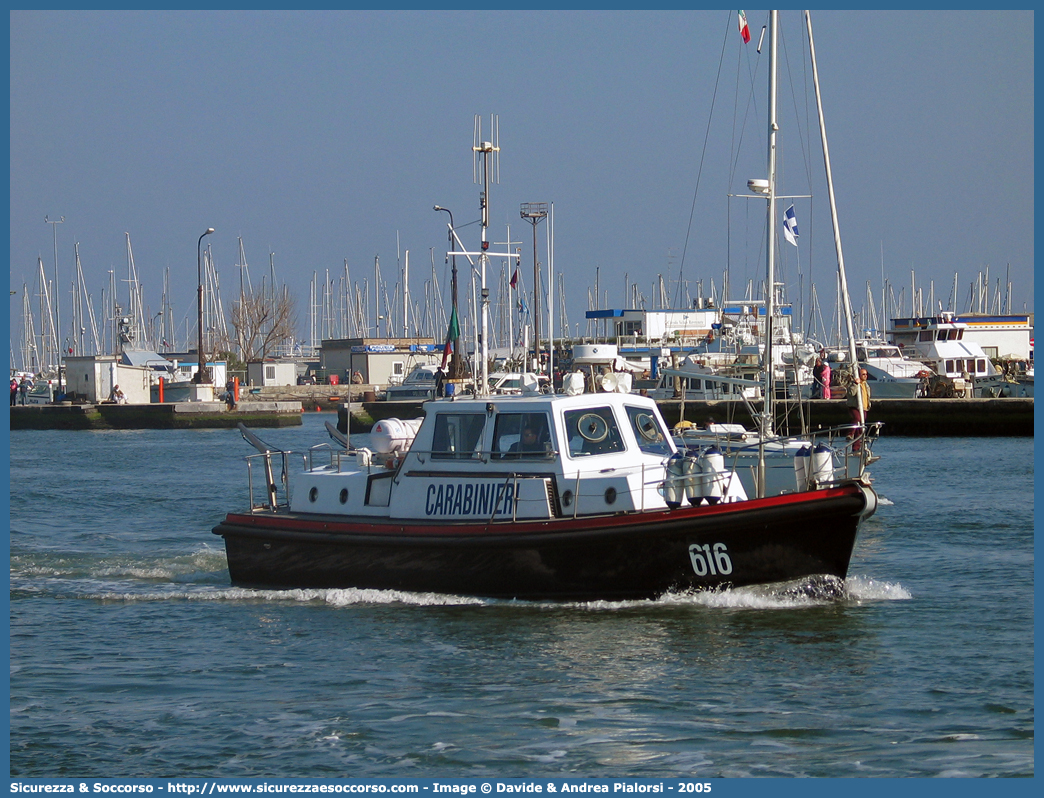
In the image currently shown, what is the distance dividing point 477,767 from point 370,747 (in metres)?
0.95

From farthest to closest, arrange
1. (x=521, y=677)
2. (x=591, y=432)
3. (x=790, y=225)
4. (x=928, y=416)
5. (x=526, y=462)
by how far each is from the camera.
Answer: (x=928, y=416) → (x=790, y=225) → (x=591, y=432) → (x=526, y=462) → (x=521, y=677)

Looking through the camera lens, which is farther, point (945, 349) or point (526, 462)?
point (945, 349)

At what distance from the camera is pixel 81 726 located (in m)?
9.83

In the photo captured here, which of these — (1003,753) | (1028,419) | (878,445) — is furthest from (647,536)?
(1028,419)

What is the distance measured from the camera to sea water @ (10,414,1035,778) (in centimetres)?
891

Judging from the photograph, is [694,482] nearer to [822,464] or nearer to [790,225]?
[822,464]

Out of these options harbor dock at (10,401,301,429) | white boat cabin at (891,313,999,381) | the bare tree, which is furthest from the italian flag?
the bare tree

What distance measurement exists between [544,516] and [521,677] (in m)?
2.62

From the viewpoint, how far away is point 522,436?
13.4 metres

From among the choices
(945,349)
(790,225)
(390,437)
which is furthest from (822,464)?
(945,349)

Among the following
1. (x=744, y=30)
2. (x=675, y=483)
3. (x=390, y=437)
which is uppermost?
(x=744, y=30)

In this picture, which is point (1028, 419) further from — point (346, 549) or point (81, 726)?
point (81, 726)

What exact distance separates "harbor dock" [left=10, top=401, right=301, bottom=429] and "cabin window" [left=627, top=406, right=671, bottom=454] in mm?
39612

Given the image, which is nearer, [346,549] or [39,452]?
[346,549]
